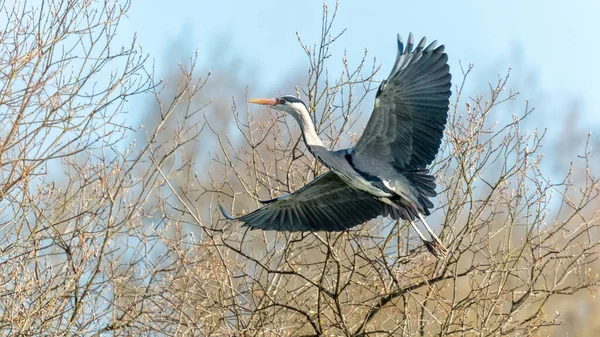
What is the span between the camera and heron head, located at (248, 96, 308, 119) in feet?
24.3

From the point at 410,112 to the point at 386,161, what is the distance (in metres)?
0.48

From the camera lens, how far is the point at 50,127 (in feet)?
24.1

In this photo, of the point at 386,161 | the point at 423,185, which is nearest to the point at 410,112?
the point at 386,161

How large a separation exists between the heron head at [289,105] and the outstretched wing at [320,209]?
527 millimetres

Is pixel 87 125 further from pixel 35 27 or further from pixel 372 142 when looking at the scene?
pixel 372 142

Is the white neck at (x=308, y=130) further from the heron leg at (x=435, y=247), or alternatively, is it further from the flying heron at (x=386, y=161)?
the heron leg at (x=435, y=247)

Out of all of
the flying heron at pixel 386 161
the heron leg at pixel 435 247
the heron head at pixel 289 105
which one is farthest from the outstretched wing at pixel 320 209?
the heron leg at pixel 435 247

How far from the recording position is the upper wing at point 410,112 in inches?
272

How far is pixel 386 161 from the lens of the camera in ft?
24.2

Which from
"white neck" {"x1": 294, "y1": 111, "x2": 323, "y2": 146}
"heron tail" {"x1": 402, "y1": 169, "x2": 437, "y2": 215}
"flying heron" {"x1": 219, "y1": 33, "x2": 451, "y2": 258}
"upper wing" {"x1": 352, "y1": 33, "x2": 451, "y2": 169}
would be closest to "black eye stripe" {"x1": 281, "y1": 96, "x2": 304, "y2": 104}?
"flying heron" {"x1": 219, "y1": 33, "x2": 451, "y2": 258}

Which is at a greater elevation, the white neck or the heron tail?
the white neck

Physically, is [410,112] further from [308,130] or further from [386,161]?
[308,130]

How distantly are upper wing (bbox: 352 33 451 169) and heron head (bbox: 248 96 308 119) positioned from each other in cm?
52

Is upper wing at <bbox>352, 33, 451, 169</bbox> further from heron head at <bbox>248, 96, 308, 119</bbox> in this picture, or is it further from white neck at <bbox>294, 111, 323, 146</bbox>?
heron head at <bbox>248, 96, 308, 119</bbox>
